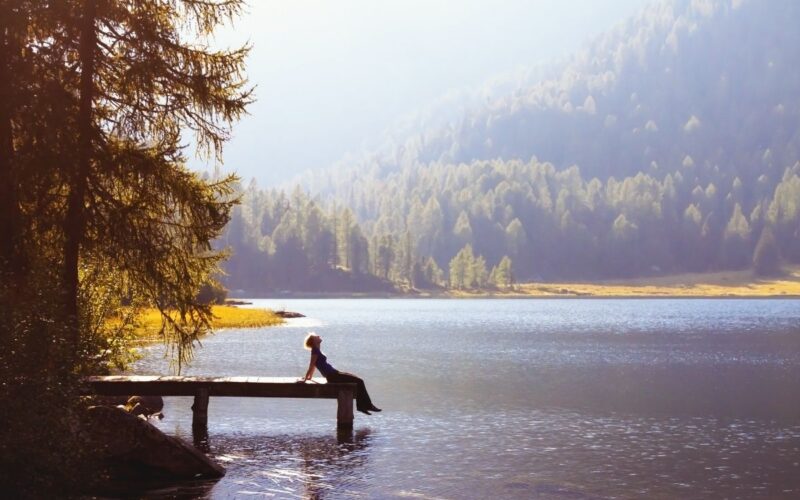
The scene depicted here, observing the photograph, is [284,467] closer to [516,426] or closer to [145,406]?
[145,406]

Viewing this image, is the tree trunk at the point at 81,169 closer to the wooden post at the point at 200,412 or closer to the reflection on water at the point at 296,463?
the reflection on water at the point at 296,463

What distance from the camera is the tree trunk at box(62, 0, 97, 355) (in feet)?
79.4

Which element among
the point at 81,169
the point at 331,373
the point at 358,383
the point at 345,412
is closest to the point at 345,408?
the point at 345,412

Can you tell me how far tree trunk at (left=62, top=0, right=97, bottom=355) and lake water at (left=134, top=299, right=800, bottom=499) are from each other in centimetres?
693

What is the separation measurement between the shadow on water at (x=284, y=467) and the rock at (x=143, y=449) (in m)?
0.60

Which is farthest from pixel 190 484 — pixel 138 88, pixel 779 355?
pixel 779 355

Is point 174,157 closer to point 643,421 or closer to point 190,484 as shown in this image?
point 190,484

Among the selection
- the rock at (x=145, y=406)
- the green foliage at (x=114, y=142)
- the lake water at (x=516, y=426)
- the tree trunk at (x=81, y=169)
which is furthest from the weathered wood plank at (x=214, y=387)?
the tree trunk at (x=81, y=169)

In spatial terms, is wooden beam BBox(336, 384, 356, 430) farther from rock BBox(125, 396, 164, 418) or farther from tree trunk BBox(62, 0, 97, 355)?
tree trunk BBox(62, 0, 97, 355)

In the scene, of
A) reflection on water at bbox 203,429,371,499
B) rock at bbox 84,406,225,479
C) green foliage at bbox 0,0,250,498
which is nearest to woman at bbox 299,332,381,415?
reflection on water at bbox 203,429,371,499

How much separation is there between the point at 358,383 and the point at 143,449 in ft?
33.8

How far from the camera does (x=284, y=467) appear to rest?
82.1 feet

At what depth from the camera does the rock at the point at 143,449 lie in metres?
21.9

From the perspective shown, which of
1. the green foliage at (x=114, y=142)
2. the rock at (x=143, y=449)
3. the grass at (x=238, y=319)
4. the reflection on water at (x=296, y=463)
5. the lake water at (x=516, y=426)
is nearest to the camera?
the rock at (x=143, y=449)
